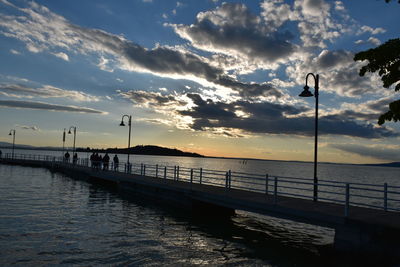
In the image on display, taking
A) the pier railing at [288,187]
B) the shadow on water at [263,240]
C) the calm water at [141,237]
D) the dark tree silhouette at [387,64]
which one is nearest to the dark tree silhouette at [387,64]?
the dark tree silhouette at [387,64]

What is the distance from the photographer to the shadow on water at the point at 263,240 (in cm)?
1095

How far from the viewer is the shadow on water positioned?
1095cm

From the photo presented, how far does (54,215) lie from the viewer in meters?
16.9

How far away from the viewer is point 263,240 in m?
14.1

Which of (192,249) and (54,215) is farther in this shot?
(54,215)

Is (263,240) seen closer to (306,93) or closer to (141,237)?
(141,237)

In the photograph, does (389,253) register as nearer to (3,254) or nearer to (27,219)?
(3,254)

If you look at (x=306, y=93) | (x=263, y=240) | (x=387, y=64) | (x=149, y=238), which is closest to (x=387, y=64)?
(x=387, y=64)

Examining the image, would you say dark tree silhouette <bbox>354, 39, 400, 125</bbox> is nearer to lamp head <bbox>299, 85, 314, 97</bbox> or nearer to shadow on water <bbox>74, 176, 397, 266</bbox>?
shadow on water <bbox>74, 176, 397, 266</bbox>

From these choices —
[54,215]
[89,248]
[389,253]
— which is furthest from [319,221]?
[54,215]

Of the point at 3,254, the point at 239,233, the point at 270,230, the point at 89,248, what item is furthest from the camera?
the point at 270,230

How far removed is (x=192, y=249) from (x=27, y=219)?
8.71 metres

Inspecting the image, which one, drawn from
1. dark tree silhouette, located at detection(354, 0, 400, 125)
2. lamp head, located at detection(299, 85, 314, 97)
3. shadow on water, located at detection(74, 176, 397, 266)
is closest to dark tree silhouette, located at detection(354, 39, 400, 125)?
dark tree silhouette, located at detection(354, 0, 400, 125)

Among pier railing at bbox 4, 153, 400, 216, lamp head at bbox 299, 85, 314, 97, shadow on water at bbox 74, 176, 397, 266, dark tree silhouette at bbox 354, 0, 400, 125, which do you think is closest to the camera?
dark tree silhouette at bbox 354, 0, 400, 125
